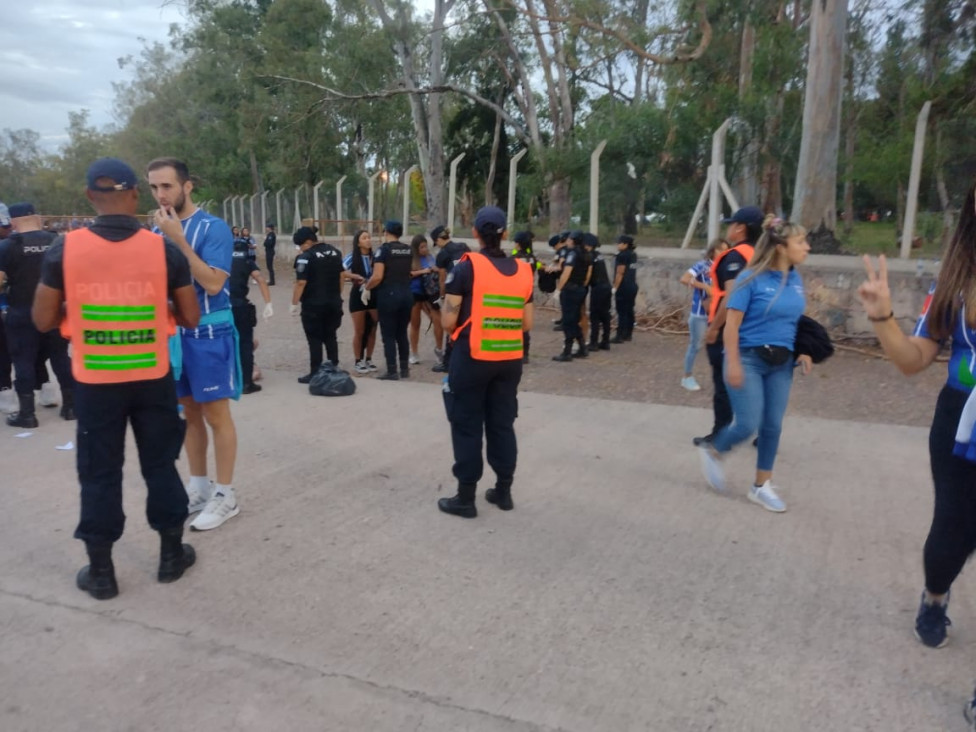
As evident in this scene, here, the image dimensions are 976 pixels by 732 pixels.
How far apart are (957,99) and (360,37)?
68.6 ft

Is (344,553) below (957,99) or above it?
below

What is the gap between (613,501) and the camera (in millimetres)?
4945

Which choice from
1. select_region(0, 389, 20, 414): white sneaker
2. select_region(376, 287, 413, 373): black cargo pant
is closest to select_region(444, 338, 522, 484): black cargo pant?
select_region(376, 287, 413, 373): black cargo pant

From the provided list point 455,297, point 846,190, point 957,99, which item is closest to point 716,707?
point 455,297

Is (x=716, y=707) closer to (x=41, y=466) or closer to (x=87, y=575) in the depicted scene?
(x=87, y=575)

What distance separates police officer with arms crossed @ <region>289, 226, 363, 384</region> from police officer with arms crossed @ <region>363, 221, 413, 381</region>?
17.1 inches

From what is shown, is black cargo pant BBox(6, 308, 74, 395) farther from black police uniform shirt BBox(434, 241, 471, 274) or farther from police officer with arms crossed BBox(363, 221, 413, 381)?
black police uniform shirt BBox(434, 241, 471, 274)

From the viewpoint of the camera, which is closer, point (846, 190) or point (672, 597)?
point (672, 597)

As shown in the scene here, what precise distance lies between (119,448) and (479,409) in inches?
74.3

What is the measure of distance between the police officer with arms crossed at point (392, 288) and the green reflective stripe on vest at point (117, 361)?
518 centimetres

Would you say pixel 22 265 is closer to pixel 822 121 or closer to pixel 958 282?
pixel 958 282

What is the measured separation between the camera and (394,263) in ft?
28.2

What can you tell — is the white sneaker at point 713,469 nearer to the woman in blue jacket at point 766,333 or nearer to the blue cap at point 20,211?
the woman in blue jacket at point 766,333

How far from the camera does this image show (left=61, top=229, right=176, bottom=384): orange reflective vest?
334 centimetres
